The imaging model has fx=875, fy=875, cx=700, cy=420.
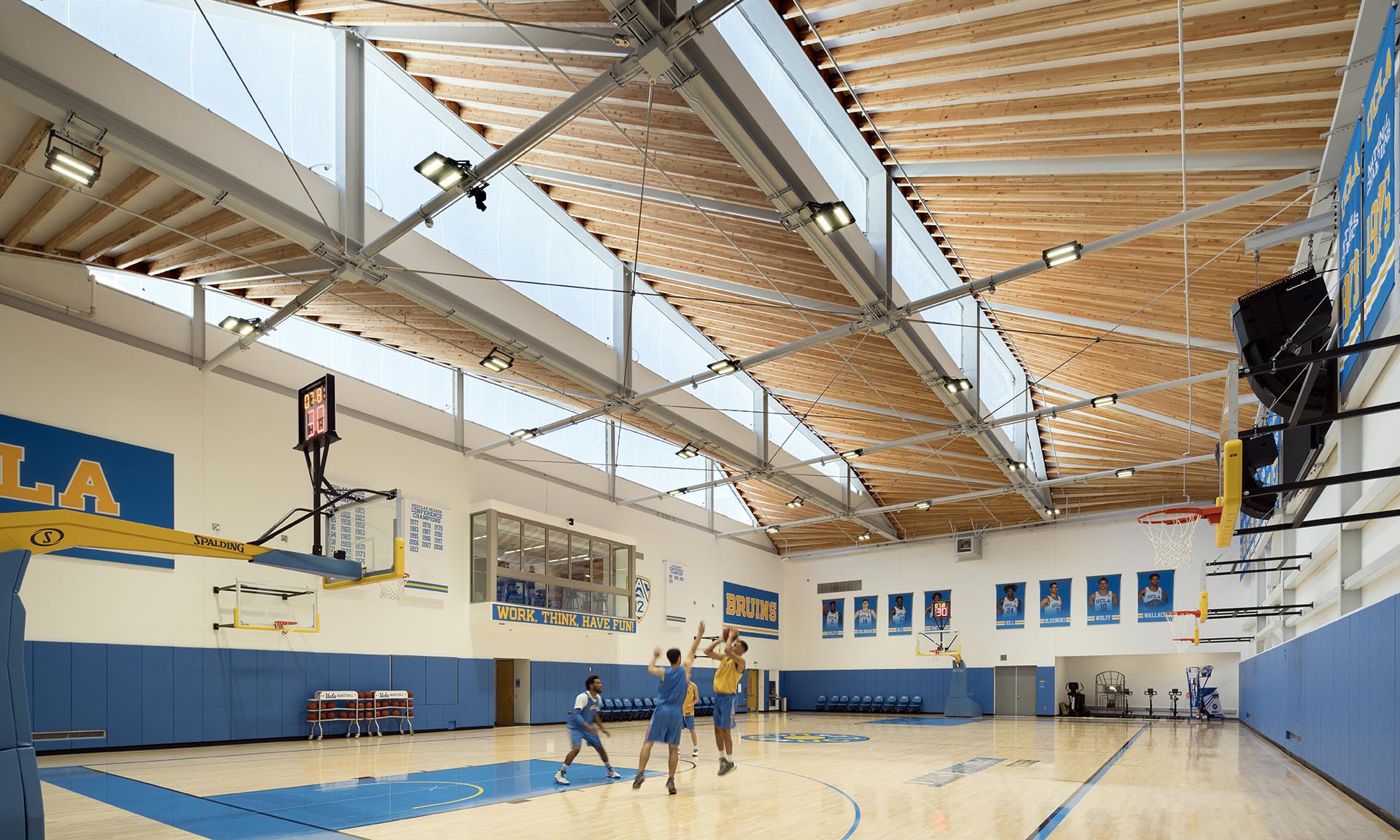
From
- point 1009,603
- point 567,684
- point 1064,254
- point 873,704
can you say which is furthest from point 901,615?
point 1064,254

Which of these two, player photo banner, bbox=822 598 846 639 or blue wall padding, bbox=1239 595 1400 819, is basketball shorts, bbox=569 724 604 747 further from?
player photo banner, bbox=822 598 846 639

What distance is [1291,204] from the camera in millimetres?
10539

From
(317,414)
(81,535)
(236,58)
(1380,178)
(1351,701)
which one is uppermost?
(236,58)

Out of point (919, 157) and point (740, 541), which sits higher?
point (919, 157)

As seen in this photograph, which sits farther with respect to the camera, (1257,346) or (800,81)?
(800,81)

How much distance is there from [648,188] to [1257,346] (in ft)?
31.1

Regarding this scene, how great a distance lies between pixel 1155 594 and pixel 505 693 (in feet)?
64.0

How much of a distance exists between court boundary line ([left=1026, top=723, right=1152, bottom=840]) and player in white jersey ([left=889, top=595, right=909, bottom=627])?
1688cm

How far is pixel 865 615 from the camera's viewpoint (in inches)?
1270

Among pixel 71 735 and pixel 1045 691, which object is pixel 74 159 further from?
pixel 1045 691

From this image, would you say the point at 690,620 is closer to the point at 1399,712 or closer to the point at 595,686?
the point at 595,686

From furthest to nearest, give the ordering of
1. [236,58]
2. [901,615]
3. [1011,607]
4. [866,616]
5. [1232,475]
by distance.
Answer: [866,616]
[901,615]
[1011,607]
[236,58]
[1232,475]

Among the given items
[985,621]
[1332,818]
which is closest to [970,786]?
[1332,818]

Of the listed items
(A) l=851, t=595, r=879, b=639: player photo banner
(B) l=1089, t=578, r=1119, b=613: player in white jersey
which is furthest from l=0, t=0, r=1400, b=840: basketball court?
(A) l=851, t=595, r=879, b=639: player photo banner
